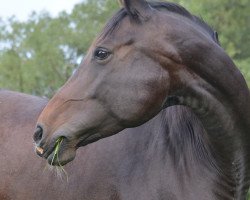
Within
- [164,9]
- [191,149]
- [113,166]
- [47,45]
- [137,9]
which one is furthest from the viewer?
[47,45]

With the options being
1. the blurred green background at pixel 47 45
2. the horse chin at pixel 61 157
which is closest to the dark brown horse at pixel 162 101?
the horse chin at pixel 61 157

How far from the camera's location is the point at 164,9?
4141mm

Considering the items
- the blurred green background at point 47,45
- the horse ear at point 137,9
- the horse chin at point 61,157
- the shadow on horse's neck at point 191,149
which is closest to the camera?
the horse chin at point 61,157

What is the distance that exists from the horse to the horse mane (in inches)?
21.8

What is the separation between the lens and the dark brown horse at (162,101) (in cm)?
390

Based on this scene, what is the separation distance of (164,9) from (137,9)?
0.74 ft

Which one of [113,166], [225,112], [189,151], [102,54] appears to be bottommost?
[113,166]

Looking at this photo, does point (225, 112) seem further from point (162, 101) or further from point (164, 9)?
point (164, 9)

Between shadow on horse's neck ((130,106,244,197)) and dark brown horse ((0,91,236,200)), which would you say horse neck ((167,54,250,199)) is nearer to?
shadow on horse's neck ((130,106,244,197))

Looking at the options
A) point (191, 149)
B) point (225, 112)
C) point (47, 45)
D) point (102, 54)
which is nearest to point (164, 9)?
point (102, 54)

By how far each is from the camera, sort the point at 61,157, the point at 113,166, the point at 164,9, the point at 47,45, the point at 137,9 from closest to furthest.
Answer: the point at 61,157, the point at 137,9, the point at 164,9, the point at 113,166, the point at 47,45

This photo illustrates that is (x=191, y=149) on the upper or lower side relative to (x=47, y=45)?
upper

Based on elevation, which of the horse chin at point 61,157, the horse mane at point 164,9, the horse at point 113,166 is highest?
the horse mane at point 164,9

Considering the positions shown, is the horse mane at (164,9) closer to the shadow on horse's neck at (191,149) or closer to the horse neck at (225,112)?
the horse neck at (225,112)
